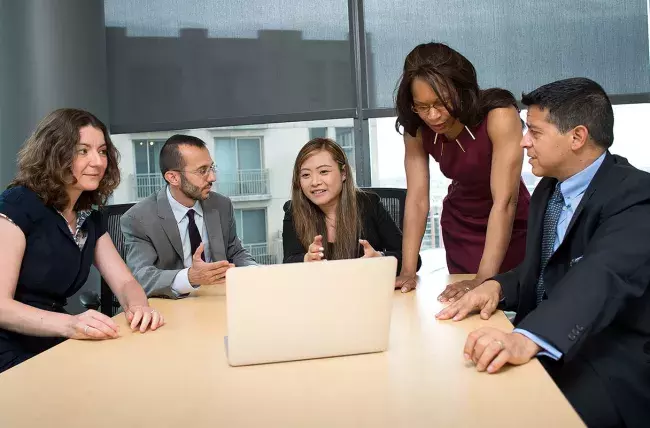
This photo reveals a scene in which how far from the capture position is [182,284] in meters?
2.54

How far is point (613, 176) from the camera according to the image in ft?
6.10

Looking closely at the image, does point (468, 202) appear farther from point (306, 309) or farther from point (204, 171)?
point (306, 309)

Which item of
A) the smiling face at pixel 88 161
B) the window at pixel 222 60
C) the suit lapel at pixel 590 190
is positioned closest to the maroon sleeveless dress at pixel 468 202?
the suit lapel at pixel 590 190

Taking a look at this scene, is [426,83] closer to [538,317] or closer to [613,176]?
[613,176]

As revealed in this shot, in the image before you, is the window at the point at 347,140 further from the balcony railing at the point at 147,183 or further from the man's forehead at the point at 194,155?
the man's forehead at the point at 194,155

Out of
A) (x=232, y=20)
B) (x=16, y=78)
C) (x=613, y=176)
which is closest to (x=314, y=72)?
(x=232, y=20)

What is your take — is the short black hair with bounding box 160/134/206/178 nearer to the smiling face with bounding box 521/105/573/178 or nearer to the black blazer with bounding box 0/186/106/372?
the black blazer with bounding box 0/186/106/372

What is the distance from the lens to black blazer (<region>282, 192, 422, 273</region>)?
3027 mm

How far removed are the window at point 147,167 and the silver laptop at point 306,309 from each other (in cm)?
370

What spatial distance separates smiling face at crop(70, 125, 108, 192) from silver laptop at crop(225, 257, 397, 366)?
106 cm

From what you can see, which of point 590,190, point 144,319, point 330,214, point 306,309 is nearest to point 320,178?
point 330,214

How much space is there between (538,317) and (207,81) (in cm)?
379

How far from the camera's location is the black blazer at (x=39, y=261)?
2.17m

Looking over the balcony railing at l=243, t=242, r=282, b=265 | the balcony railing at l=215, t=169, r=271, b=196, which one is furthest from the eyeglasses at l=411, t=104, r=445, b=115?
the balcony railing at l=243, t=242, r=282, b=265
